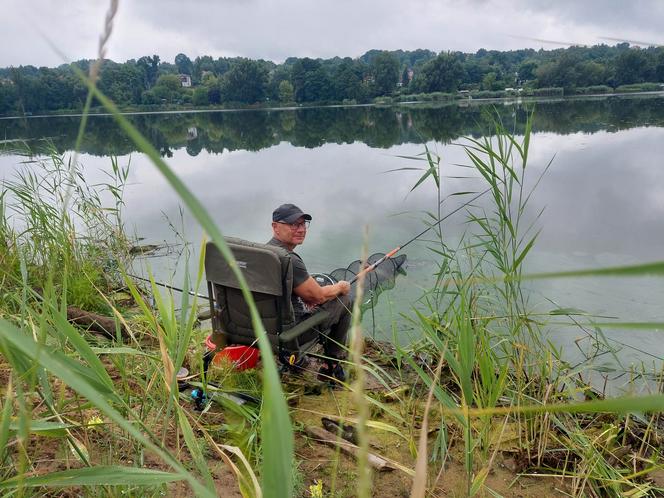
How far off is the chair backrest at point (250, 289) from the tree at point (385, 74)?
54.4m

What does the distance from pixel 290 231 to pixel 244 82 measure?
5424 centimetres

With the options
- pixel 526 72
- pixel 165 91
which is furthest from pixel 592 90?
pixel 165 91

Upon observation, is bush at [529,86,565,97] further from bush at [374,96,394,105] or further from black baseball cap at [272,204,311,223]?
black baseball cap at [272,204,311,223]

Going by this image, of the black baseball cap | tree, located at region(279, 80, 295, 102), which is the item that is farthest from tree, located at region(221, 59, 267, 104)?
the black baseball cap

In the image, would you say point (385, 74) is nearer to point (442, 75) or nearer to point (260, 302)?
point (442, 75)

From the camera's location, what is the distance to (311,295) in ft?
9.89

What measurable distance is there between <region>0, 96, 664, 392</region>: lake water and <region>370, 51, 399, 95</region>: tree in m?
38.5

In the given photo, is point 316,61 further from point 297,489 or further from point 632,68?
point 297,489

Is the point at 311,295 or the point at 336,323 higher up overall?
the point at 311,295

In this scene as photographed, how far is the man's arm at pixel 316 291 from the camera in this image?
2988 mm

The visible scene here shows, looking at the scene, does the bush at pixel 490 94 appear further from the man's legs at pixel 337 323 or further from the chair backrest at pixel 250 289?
the chair backrest at pixel 250 289

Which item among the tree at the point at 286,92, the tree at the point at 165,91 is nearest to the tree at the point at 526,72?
the tree at the point at 286,92

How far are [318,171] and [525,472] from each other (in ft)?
34.8

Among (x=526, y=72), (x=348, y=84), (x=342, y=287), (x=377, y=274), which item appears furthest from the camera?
(x=348, y=84)
